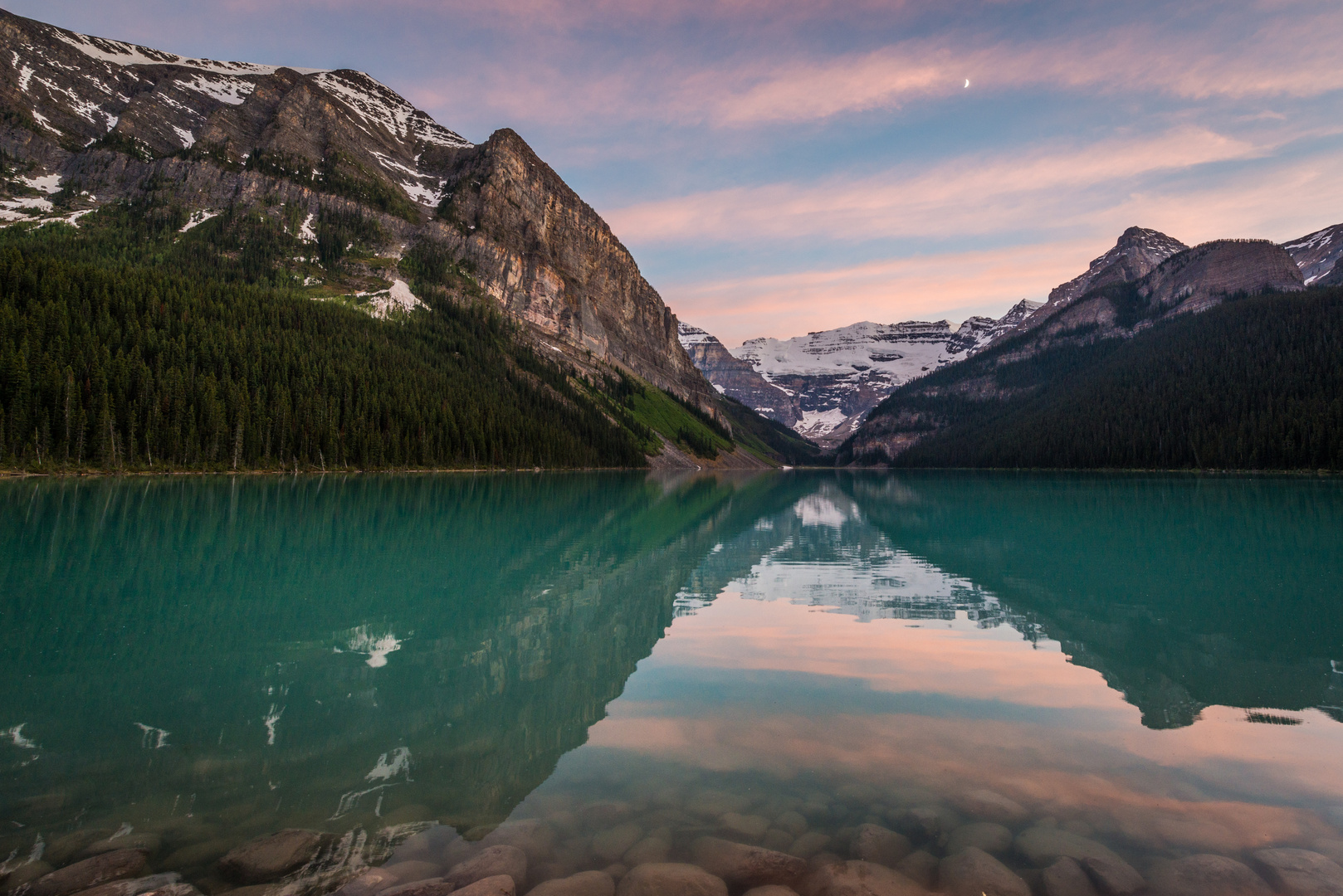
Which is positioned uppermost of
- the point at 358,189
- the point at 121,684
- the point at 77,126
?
the point at 77,126

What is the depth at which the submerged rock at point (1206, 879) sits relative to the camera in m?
5.57

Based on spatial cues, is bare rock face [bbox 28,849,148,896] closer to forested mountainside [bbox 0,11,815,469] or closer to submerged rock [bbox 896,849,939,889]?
submerged rock [bbox 896,849,939,889]

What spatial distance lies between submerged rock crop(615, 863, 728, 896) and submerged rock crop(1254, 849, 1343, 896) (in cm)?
478

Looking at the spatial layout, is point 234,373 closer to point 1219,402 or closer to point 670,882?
point 670,882

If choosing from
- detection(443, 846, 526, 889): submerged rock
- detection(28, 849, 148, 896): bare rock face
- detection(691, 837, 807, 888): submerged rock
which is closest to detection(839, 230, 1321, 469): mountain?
detection(691, 837, 807, 888): submerged rock

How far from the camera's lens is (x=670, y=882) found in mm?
5730

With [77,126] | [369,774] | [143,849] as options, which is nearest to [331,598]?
[369,774]

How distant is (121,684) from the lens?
34.8 ft

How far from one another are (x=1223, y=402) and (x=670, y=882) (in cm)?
17850

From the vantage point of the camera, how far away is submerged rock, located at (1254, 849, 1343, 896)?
18.3 ft

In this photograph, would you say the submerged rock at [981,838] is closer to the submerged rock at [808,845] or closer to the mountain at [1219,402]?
the submerged rock at [808,845]

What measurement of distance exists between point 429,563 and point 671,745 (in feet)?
53.4

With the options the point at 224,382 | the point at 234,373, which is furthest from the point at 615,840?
the point at 234,373

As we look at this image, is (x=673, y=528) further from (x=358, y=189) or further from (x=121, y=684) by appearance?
(x=358, y=189)
